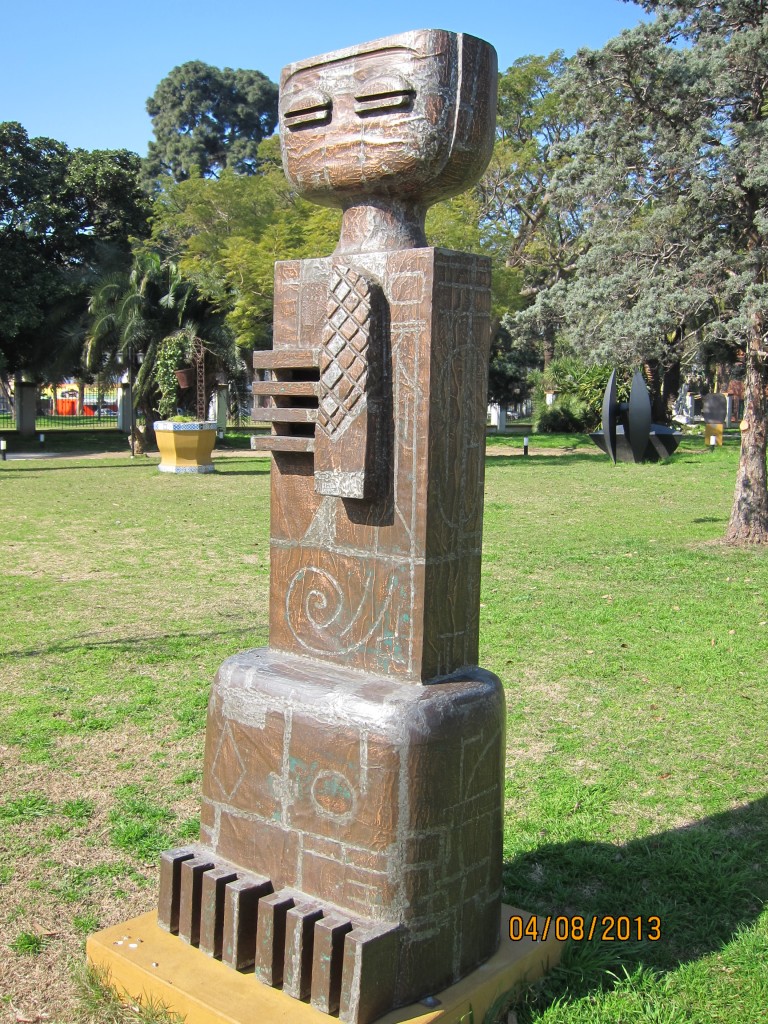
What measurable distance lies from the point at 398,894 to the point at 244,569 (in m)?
6.99

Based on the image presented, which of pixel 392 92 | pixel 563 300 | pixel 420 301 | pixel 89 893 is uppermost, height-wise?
pixel 563 300

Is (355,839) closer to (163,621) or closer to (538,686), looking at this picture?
(538,686)

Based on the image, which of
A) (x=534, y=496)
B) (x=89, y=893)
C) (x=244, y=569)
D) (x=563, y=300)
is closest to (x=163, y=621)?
(x=244, y=569)

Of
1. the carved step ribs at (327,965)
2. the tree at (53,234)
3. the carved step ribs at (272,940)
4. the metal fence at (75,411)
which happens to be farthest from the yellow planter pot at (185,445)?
the carved step ribs at (327,965)

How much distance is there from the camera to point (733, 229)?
11.0 meters

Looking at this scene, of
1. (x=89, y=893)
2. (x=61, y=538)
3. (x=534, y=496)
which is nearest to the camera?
(x=89, y=893)

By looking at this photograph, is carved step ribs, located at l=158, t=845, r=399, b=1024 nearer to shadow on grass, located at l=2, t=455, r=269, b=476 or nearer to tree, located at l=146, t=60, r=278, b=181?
shadow on grass, located at l=2, t=455, r=269, b=476

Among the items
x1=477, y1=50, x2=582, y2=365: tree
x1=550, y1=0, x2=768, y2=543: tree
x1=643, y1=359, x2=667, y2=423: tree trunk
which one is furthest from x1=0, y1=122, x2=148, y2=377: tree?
x1=550, y1=0, x2=768, y2=543: tree

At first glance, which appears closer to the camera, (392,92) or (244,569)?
(392,92)

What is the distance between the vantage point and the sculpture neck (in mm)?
2936

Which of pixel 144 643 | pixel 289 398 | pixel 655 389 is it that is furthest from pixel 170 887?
pixel 655 389

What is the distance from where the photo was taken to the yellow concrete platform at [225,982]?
2656 millimetres

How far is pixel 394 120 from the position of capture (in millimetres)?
2812

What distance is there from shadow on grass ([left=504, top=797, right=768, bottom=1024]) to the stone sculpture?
378mm
